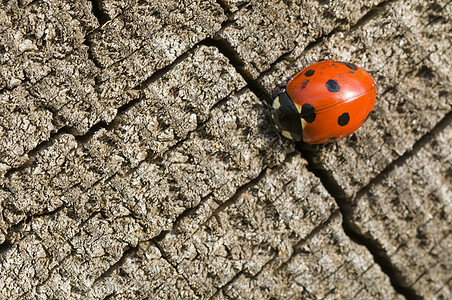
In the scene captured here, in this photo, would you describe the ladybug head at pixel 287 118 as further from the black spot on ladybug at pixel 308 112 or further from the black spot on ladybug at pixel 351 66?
A: the black spot on ladybug at pixel 351 66

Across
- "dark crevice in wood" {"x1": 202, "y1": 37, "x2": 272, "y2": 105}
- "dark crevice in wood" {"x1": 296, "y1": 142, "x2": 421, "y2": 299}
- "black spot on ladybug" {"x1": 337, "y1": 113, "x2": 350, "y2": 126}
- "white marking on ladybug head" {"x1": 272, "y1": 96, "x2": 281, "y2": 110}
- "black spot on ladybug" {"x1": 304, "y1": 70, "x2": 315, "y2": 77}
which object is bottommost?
"dark crevice in wood" {"x1": 296, "y1": 142, "x2": 421, "y2": 299}

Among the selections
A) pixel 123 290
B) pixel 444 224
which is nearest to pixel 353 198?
pixel 444 224

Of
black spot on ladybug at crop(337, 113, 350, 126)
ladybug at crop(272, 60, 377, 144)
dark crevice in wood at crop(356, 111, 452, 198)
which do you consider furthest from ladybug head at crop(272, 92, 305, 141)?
dark crevice in wood at crop(356, 111, 452, 198)

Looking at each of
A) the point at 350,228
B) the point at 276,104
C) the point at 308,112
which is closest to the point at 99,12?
the point at 276,104

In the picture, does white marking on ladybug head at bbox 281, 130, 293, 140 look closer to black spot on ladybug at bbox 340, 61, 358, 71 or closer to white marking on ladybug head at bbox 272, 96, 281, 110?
white marking on ladybug head at bbox 272, 96, 281, 110

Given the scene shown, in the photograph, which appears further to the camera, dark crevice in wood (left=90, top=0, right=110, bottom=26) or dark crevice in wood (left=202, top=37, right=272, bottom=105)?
dark crevice in wood (left=202, top=37, right=272, bottom=105)

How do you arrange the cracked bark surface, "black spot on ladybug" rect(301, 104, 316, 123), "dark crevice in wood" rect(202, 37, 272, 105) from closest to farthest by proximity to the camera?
the cracked bark surface
"dark crevice in wood" rect(202, 37, 272, 105)
"black spot on ladybug" rect(301, 104, 316, 123)

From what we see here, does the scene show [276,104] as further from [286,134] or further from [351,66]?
[351,66]

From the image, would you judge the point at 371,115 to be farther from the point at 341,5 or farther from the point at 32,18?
the point at 32,18
